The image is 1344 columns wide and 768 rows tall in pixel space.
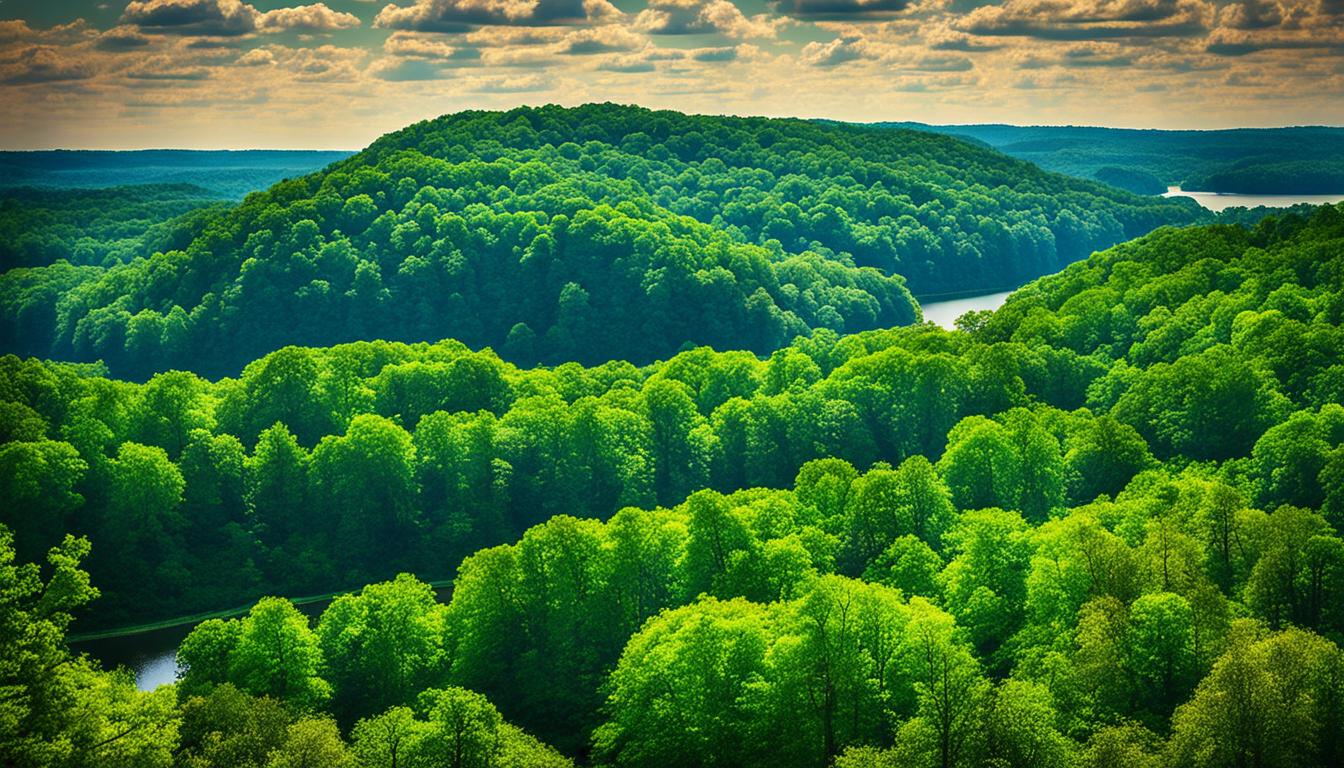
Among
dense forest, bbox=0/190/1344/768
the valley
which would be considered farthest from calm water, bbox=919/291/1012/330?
dense forest, bbox=0/190/1344/768

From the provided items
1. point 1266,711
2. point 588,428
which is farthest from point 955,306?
point 1266,711

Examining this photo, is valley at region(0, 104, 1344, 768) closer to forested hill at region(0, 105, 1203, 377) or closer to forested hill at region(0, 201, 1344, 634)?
forested hill at region(0, 201, 1344, 634)

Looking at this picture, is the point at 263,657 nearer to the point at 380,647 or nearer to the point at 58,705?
the point at 380,647

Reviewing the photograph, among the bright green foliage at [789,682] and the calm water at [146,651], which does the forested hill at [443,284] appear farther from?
the bright green foliage at [789,682]

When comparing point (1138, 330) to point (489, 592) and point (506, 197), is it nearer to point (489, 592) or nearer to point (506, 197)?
point (489, 592)

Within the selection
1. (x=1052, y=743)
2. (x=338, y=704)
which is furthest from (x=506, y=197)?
(x=1052, y=743)

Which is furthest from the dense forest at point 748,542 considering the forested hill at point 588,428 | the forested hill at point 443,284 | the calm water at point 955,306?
the calm water at point 955,306

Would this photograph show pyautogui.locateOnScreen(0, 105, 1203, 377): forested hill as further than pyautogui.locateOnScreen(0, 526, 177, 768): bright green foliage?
Yes
